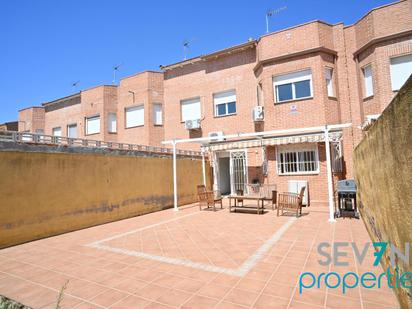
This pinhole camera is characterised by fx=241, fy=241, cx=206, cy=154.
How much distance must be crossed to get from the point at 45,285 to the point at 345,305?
530 cm

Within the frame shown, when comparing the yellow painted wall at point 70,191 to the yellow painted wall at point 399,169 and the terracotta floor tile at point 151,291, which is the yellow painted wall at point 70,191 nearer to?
the terracotta floor tile at point 151,291

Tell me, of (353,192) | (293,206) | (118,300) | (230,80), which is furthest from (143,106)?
(118,300)

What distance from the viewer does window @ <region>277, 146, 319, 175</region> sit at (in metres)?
13.3

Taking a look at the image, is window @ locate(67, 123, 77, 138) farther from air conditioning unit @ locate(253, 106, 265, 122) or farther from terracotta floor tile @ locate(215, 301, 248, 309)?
terracotta floor tile @ locate(215, 301, 248, 309)

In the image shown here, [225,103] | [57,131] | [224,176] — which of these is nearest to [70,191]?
[224,176]

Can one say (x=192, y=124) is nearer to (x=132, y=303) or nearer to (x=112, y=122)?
(x=112, y=122)

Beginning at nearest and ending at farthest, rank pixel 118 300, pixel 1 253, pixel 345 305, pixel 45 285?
pixel 345 305 < pixel 118 300 < pixel 45 285 < pixel 1 253

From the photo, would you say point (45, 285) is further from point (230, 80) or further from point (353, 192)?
point (230, 80)

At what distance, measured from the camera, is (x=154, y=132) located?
799 inches

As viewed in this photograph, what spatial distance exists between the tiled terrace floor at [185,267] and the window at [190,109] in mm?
11481

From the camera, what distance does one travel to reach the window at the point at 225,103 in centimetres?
1753

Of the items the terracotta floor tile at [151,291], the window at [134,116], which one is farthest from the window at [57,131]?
the terracotta floor tile at [151,291]

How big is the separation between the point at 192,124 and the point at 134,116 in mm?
6215

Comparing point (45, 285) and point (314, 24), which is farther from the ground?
point (314, 24)
